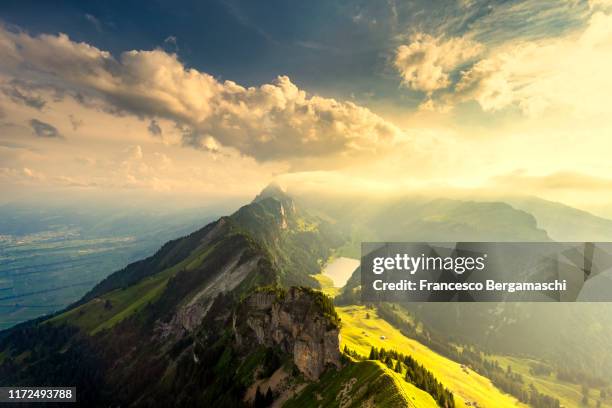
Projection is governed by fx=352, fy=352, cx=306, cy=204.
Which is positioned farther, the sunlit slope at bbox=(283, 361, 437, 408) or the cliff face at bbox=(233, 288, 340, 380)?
the cliff face at bbox=(233, 288, 340, 380)

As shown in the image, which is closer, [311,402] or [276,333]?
[311,402]

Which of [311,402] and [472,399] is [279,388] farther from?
[472,399]

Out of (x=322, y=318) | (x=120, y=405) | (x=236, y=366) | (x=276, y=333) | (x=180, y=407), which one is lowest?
(x=120, y=405)

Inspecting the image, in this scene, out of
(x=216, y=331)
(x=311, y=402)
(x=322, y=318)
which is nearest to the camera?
(x=311, y=402)

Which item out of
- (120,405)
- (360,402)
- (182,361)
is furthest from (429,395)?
(120,405)

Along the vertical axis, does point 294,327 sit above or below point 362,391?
above

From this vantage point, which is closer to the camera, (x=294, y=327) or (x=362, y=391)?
(x=362, y=391)
